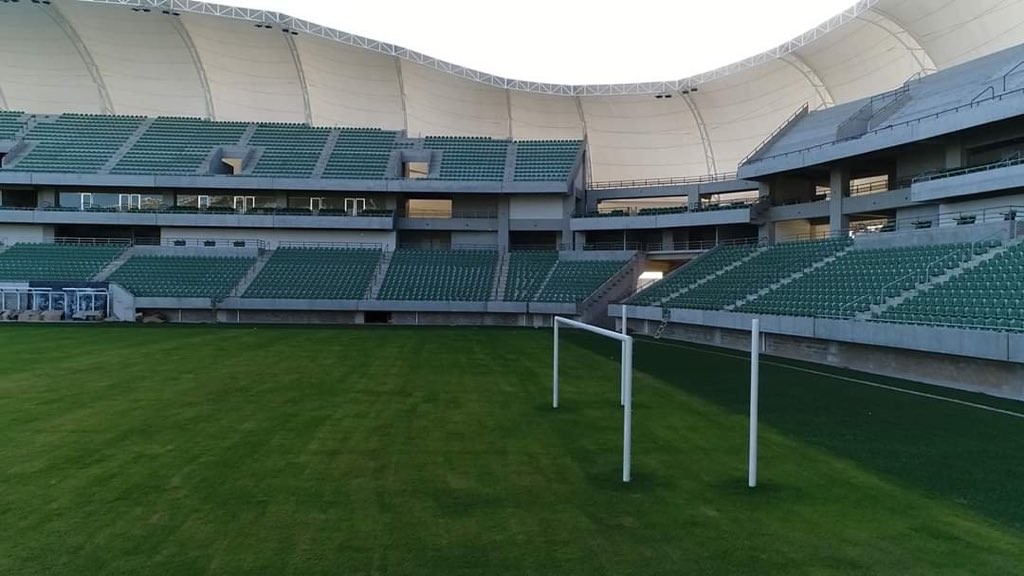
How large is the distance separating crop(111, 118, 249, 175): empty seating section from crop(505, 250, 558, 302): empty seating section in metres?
23.6

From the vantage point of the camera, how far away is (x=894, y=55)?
116 ft

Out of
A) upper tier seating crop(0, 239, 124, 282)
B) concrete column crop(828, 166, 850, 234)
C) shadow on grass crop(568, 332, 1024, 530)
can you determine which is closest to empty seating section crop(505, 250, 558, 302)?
concrete column crop(828, 166, 850, 234)

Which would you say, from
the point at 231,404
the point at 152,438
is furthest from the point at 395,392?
the point at 152,438

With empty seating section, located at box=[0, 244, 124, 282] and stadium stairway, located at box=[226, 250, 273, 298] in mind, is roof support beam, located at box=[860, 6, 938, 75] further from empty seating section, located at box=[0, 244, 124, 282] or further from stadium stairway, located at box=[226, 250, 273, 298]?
empty seating section, located at box=[0, 244, 124, 282]

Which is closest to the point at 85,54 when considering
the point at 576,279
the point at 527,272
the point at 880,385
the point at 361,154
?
the point at 361,154

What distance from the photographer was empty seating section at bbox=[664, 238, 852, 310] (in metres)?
26.6

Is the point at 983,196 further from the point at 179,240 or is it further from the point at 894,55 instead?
the point at 179,240

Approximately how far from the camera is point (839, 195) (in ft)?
99.1

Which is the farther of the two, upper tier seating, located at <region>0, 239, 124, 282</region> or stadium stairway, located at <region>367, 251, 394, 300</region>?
stadium stairway, located at <region>367, 251, 394, 300</region>

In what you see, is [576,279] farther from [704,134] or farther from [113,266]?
[113,266]

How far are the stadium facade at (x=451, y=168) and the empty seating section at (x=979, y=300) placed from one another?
471cm

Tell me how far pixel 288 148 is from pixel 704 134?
32.4 m

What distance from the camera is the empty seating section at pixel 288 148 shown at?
4300 cm

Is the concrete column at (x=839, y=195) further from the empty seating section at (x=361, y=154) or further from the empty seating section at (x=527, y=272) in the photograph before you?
the empty seating section at (x=361, y=154)
